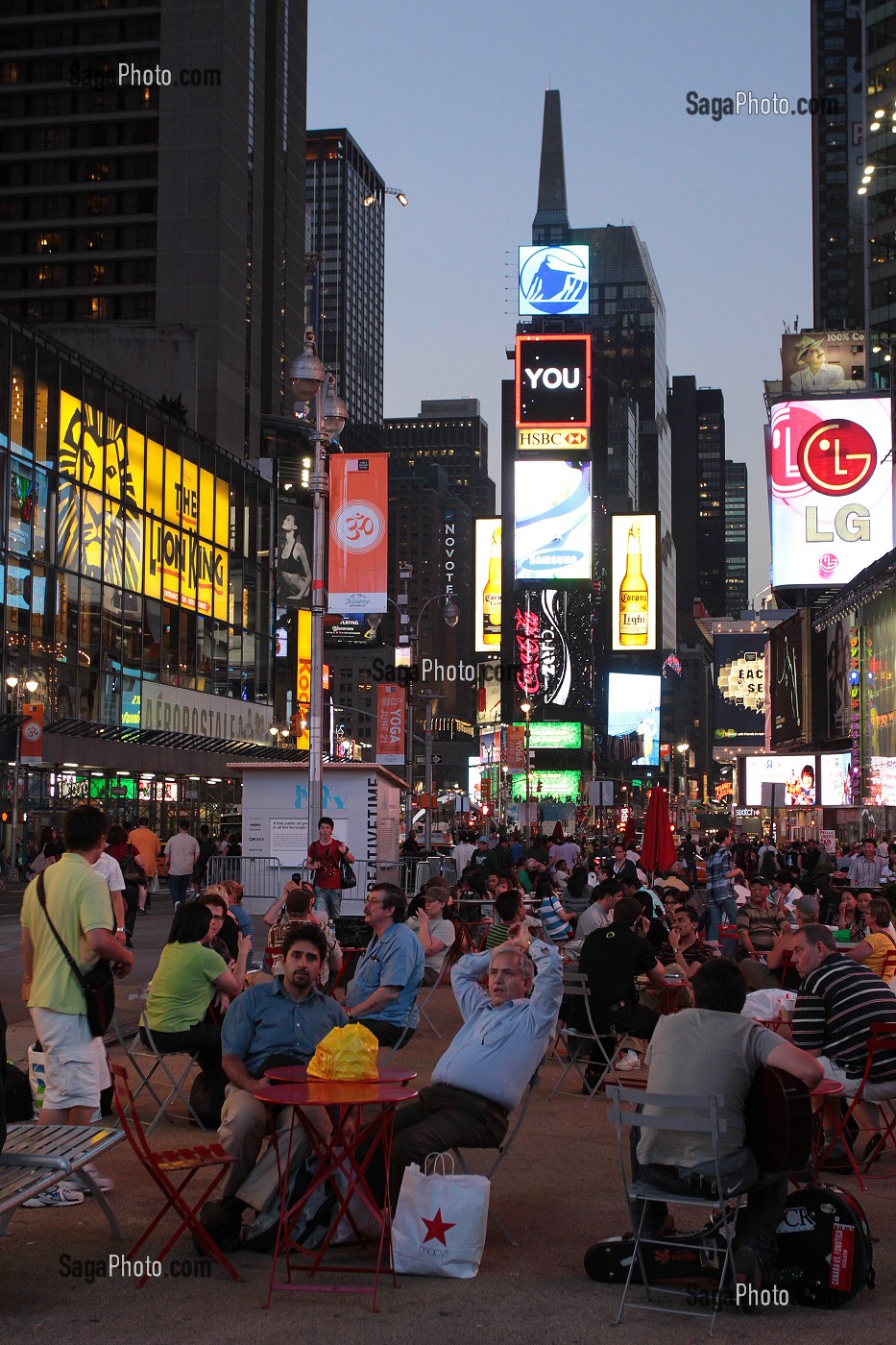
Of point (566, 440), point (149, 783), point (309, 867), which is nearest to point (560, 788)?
point (566, 440)

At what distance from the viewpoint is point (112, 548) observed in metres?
47.8

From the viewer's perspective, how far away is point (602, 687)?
14738 cm

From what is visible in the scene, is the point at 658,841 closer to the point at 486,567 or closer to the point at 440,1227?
the point at 440,1227

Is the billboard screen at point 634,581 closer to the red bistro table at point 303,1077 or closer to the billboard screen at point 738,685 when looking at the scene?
the billboard screen at point 738,685

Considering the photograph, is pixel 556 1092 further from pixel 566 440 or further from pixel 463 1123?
pixel 566 440

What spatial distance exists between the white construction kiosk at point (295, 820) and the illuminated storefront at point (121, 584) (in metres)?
15.3

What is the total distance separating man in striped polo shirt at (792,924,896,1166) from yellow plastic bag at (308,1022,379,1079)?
9.02 ft

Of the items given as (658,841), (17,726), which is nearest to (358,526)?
(658,841)

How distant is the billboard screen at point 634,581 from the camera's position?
80.3m

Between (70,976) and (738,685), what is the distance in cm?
13834

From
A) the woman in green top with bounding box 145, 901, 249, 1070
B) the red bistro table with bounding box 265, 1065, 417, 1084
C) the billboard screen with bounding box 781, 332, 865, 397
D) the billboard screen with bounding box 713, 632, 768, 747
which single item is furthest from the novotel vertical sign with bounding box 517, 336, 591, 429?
the red bistro table with bounding box 265, 1065, 417, 1084

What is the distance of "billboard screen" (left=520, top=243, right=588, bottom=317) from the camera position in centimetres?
10575

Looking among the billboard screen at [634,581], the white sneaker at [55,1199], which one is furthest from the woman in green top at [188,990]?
the billboard screen at [634,581]

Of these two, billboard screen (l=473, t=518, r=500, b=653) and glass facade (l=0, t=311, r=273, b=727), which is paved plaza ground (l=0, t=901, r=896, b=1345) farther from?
billboard screen (l=473, t=518, r=500, b=653)
